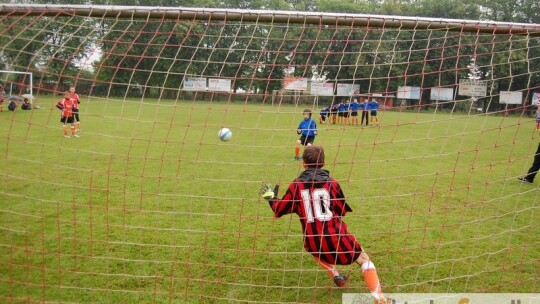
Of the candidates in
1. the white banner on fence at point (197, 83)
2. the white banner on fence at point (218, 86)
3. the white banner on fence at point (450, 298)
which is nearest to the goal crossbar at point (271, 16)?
the white banner on fence at point (218, 86)

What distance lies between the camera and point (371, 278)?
11.1 ft

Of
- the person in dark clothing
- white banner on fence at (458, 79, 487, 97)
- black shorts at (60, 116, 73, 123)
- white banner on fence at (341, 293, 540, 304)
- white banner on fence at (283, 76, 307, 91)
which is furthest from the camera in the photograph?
black shorts at (60, 116, 73, 123)

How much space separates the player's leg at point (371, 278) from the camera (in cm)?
333

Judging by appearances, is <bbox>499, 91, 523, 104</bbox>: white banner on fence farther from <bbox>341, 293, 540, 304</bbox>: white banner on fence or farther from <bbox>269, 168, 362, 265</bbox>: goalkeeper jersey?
<bbox>269, 168, 362, 265</bbox>: goalkeeper jersey

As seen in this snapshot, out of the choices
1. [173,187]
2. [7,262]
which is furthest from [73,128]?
[7,262]

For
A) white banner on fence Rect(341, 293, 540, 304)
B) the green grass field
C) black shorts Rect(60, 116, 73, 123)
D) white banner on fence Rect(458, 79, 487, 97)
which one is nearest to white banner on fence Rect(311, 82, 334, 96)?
the green grass field

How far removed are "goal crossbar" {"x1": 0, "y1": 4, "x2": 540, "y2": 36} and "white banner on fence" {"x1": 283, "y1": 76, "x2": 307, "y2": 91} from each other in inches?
51.7

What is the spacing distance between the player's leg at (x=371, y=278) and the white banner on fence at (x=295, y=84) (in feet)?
7.51

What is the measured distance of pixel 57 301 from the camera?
11.3ft

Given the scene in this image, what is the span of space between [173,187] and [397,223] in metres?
4.01

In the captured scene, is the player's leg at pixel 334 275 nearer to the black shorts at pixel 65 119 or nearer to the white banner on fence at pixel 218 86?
the white banner on fence at pixel 218 86

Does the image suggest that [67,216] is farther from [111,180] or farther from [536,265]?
[536,265]

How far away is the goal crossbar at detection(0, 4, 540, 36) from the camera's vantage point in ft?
11.6

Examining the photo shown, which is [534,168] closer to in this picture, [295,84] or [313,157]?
[295,84]
